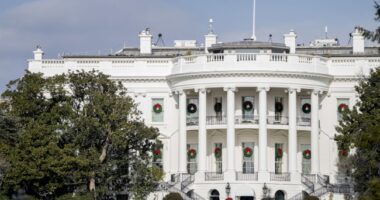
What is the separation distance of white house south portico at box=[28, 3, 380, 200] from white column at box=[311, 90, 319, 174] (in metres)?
0.07

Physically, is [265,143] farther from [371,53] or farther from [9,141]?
[9,141]

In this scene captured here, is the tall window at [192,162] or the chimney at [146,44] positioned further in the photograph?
the chimney at [146,44]

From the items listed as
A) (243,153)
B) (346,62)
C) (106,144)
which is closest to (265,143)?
(243,153)

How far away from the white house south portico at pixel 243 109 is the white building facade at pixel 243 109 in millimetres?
73

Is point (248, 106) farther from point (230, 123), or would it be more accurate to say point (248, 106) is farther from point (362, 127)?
point (362, 127)

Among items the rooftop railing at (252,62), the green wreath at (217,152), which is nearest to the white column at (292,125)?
the rooftop railing at (252,62)

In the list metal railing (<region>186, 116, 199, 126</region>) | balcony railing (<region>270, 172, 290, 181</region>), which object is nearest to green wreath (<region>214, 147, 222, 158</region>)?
metal railing (<region>186, 116, 199, 126</region>)

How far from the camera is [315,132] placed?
9606 cm

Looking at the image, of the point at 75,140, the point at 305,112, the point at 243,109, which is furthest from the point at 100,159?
the point at 305,112

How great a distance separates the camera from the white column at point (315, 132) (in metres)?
95.4

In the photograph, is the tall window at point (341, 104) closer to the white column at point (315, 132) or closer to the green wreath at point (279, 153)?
the white column at point (315, 132)

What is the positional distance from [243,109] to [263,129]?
3063 millimetres

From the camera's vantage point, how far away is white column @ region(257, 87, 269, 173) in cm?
9416

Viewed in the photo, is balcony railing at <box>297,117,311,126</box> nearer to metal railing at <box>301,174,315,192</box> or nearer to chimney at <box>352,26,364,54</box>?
metal railing at <box>301,174,315,192</box>
